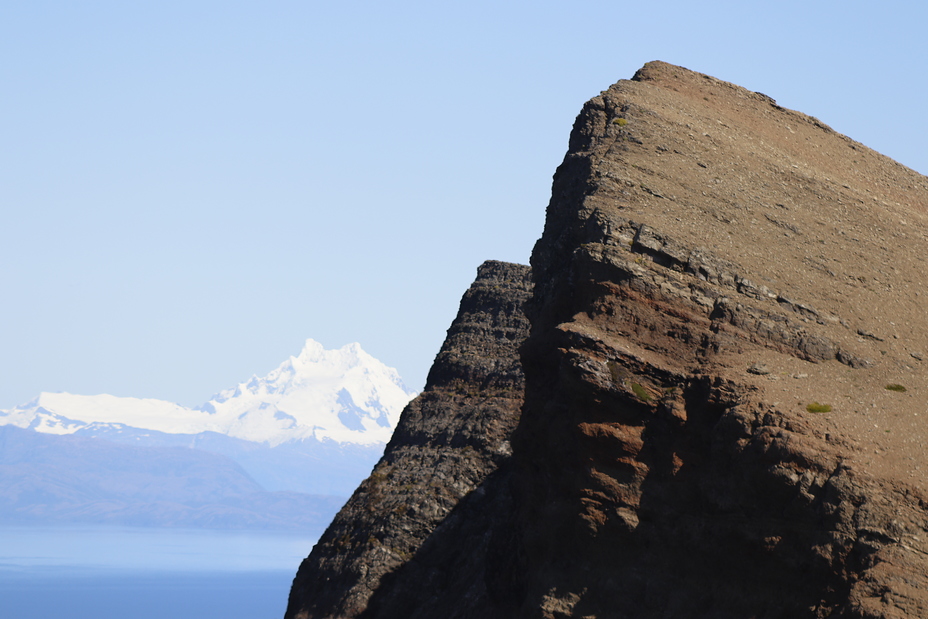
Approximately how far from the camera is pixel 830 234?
135 feet

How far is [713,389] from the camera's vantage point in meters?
32.2

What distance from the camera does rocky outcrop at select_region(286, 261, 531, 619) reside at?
60438 millimetres

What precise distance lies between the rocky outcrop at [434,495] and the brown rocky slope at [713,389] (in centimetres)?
1505

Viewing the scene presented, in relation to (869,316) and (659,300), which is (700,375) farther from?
(869,316)

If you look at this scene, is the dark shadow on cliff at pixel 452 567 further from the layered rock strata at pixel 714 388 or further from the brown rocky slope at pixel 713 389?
the layered rock strata at pixel 714 388

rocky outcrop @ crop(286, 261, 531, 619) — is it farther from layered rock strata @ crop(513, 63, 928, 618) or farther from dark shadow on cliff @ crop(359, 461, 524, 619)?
layered rock strata @ crop(513, 63, 928, 618)

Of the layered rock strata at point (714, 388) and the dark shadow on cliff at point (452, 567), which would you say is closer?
the layered rock strata at point (714, 388)

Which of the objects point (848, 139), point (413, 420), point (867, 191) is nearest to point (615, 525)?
point (867, 191)

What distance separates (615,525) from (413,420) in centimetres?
4283

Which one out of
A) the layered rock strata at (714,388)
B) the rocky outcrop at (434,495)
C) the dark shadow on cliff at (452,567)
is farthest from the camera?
the rocky outcrop at (434,495)

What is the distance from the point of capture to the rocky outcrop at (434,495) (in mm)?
60438

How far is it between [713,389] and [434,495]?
3518 centimetres

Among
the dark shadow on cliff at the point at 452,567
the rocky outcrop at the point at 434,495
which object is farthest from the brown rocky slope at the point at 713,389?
the rocky outcrop at the point at 434,495

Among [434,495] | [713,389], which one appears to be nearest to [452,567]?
[434,495]
